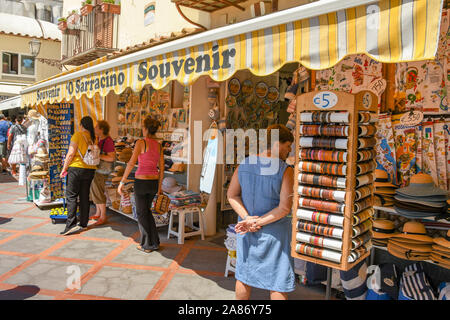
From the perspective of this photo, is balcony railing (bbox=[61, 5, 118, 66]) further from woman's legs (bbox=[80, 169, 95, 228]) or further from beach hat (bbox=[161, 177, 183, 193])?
beach hat (bbox=[161, 177, 183, 193])

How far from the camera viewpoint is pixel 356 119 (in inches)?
111

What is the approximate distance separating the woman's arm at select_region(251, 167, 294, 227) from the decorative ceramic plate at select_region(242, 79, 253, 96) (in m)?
3.57

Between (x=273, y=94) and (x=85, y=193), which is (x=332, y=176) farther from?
(x=85, y=193)

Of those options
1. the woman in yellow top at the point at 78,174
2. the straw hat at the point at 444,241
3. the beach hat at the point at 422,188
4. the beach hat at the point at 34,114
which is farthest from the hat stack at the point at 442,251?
the beach hat at the point at 34,114

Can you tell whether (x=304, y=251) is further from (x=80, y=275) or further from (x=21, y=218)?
(x=21, y=218)

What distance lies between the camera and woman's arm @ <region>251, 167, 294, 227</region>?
2.90 metres

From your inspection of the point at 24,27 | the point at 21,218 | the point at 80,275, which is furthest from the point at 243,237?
the point at 24,27

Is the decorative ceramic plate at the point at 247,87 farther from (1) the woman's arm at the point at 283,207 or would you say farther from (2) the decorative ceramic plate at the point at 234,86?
(1) the woman's arm at the point at 283,207

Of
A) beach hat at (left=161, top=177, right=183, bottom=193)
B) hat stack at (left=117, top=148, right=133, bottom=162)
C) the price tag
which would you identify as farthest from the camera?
hat stack at (left=117, top=148, right=133, bottom=162)

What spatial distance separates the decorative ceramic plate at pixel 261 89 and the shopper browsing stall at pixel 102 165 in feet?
9.15

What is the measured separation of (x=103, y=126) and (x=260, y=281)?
15.2ft

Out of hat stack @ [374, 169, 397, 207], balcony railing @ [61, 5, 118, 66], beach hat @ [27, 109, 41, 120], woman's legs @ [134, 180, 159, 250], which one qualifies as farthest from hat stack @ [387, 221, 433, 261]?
balcony railing @ [61, 5, 118, 66]

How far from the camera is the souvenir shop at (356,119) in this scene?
2545 millimetres

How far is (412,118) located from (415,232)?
1.16 m
